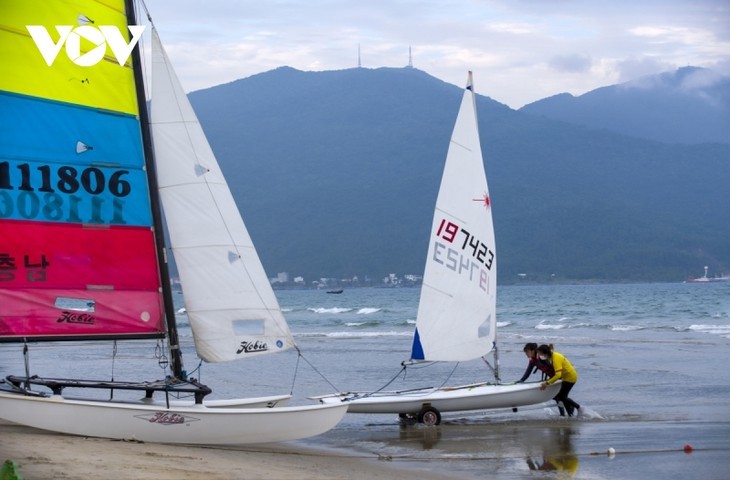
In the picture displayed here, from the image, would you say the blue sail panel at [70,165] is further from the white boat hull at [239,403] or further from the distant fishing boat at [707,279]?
the distant fishing boat at [707,279]

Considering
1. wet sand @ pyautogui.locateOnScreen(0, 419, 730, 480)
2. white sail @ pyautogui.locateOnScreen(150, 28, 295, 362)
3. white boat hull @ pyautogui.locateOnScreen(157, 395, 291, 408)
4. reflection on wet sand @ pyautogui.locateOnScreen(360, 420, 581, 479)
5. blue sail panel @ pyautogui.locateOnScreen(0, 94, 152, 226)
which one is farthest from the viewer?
white boat hull @ pyautogui.locateOnScreen(157, 395, 291, 408)

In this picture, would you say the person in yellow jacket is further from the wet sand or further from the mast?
the mast

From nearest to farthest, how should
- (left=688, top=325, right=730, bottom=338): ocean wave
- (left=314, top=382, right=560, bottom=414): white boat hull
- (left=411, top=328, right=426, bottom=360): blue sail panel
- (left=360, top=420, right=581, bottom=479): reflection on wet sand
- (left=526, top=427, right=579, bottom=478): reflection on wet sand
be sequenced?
1. (left=526, top=427, right=579, bottom=478): reflection on wet sand
2. (left=360, top=420, right=581, bottom=479): reflection on wet sand
3. (left=314, top=382, right=560, bottom=414): white boat hull
4. (left=411, top=328, right=426, bottom=360): blue sail panel
5. (left=688, top=325, right=730, bottom=338): ocean wave

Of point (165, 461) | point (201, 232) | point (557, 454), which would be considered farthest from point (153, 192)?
point (557, 454)

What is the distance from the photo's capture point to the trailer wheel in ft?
49.1

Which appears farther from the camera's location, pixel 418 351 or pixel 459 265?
pixel 459 265

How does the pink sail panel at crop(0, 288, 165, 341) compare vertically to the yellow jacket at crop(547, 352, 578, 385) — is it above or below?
above

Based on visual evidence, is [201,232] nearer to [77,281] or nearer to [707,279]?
[77,281]

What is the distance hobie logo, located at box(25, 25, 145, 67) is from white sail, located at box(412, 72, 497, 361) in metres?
5.66

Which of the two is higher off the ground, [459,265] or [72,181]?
[72,181]

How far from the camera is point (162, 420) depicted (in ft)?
38.3

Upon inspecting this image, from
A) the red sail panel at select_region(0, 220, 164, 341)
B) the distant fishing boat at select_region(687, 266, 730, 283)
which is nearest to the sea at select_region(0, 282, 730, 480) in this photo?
the red sail panel at select_region(0, 220, 164, 341)

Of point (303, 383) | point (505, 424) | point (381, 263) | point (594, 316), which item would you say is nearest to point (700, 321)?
point (594, 316)

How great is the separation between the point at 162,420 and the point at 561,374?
617 cm
